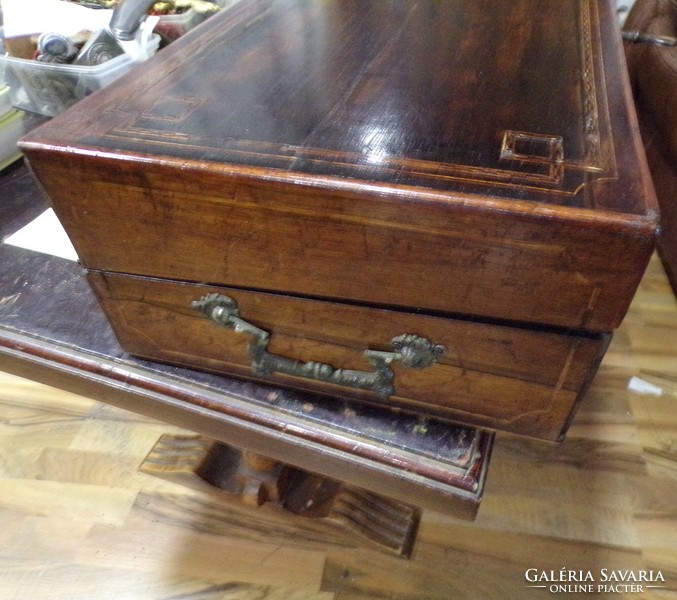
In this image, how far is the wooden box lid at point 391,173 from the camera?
385 mm

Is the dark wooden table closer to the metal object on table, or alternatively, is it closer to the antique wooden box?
the antique wooden box

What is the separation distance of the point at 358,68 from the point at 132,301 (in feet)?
1.10

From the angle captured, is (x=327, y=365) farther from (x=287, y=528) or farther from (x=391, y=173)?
(x=287, y=528)

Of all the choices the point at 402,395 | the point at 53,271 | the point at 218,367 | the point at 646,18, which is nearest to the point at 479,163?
the point at 402,395

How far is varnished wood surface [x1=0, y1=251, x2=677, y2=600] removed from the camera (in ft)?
2.61

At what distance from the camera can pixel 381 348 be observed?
49cm

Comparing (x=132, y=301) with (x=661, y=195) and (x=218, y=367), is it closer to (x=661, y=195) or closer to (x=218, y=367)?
(x=218, y=367)

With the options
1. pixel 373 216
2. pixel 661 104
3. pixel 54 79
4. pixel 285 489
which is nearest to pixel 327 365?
pixel 373 216

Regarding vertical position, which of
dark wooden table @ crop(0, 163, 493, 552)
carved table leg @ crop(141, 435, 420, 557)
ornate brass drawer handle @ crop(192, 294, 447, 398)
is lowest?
carved table leg @ crop(141, 435, 420, 557)

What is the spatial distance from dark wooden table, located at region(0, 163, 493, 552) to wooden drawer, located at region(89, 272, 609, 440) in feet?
0.06

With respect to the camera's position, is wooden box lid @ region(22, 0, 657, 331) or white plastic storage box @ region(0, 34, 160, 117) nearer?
wooden box lid @ region(22, 0, 657, 331)

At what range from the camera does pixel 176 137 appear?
456 mm

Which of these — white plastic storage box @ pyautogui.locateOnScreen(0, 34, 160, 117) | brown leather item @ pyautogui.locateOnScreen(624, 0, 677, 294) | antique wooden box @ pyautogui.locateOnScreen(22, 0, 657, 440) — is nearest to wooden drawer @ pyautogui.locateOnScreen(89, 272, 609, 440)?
antique wooden box @ pyautogui.locateOnScreen(22, 0, 657, 440)

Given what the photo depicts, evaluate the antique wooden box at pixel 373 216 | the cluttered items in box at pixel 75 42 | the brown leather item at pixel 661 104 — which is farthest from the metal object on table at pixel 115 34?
the brown leather item at pixel 661 104
